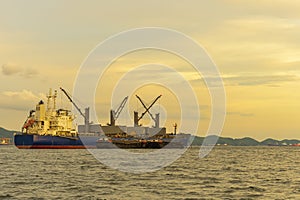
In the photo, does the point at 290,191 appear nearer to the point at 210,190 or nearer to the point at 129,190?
the point at 210,190

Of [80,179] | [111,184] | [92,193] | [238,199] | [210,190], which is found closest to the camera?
[238,199]

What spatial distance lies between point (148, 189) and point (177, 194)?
196 inches

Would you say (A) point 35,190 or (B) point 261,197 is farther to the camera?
(A) point 35,190

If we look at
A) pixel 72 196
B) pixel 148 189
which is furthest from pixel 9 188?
pixel 148 189

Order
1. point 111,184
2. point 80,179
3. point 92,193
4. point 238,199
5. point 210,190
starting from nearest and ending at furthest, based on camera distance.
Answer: point 238,199 < point 92,193 < point 210,190 < point 111,184 < point 80,179

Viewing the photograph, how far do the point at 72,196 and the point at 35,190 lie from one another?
6.64 meters

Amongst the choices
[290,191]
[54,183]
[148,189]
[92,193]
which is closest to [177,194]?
[148,189]

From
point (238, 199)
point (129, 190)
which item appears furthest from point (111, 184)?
point (238, 199)

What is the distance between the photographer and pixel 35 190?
5397 centimetres

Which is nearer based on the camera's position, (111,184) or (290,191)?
(290,191)

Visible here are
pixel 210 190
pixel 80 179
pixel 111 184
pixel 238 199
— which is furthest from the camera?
pixel 80 179

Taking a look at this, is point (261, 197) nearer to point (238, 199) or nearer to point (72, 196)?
point (238, 199)

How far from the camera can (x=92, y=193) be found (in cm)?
5153

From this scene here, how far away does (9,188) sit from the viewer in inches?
2197
